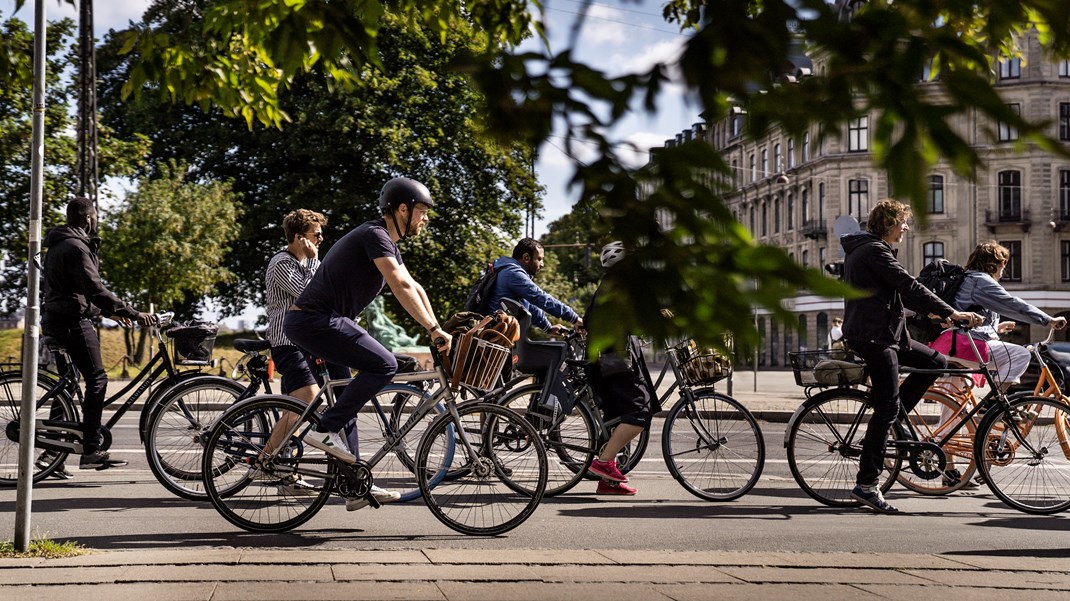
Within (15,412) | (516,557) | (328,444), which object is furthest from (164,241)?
(516,557)

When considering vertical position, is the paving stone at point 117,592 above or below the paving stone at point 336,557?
above

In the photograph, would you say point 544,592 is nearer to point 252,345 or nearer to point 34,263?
point 34,263

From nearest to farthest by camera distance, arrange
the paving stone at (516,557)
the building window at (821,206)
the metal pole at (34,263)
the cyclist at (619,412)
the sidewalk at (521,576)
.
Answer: the sidewalk at (521,576), the paving stone at (516,557), the metal pole at (34,263), the cyclist at (619,412), the building window at (821,206)

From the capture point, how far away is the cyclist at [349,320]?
6.12 meters

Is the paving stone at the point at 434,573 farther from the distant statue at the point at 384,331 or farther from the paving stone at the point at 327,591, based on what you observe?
the distant statue at the point at 384,331

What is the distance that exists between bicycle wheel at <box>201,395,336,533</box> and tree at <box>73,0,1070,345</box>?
370 cm

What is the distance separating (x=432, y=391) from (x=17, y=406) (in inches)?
123

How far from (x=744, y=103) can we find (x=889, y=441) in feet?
18.0

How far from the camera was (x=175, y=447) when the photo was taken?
293 inches

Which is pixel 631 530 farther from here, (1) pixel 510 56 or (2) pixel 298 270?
(1) pixel 510 56

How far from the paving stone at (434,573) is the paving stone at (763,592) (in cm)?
56

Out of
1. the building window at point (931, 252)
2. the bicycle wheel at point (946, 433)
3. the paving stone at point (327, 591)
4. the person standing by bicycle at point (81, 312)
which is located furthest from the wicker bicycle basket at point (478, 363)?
the building window at point (931, 252)

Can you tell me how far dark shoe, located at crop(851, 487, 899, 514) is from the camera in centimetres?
732

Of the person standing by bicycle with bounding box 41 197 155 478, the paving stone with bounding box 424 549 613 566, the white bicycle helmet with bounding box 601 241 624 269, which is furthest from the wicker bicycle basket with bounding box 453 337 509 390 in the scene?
the white bicycle helmet with bounding box 601 241 624 269
